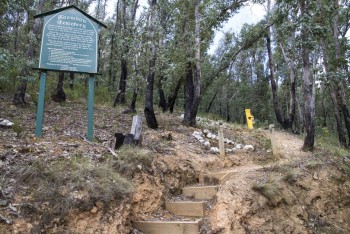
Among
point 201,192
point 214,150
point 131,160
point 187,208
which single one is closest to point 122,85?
point 214,150

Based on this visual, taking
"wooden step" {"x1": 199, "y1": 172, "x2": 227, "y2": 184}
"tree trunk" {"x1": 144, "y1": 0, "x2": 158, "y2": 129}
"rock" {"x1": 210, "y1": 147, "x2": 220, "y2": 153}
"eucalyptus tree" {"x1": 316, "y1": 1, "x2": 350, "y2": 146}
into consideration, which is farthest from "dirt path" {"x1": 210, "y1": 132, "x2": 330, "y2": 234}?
"eucalyptus tree" {"x1": 316, "y1": 1, "x2": 350, "y2": 146}

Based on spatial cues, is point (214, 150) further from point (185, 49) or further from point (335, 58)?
point (335, 58)

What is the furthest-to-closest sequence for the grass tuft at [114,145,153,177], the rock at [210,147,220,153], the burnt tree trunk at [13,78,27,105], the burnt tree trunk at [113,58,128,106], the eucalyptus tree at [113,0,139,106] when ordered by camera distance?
the burnt tree trunk at [113,58,128,106] → the eucalyptus tree at [113,0,139,106] → the burnt tree trunk at [13,78,27,105] → the rock at [210,147,220,153] → the grass tuft at [114,145,153,177]

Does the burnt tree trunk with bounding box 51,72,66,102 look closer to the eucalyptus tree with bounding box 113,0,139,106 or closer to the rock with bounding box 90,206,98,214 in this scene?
the eucalyptus tree with bounding box 113,0,139,106

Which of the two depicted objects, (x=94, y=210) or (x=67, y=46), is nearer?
(x=94, y=210)

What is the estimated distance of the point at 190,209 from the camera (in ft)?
19.8

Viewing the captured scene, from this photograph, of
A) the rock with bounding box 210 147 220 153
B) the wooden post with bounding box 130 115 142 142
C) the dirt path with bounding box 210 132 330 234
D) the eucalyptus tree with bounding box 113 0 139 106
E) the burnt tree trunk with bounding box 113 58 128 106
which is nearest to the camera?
the dirt path with bounding box 210 132 330 234

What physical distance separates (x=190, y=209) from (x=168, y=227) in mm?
734

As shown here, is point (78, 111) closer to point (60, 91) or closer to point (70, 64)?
point (60, 91)

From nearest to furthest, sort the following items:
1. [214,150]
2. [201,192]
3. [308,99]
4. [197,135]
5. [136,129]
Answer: [201,192]
[136,129]
[214,150]
[308,99]
[197,135]

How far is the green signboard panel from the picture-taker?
285 inches

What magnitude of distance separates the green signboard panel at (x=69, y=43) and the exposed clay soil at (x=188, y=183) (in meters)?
1.67

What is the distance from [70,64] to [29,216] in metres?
3.89

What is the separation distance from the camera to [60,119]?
402 inches
